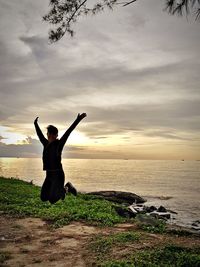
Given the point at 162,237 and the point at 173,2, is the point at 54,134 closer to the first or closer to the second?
the point at 173,2

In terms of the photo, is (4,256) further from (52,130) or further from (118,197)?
(118,197)

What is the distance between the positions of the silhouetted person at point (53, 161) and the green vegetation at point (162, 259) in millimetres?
2186

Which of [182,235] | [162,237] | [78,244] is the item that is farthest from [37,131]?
[182,235]

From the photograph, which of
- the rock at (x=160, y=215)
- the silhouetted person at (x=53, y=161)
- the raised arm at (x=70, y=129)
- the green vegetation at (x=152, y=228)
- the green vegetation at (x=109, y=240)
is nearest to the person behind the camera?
the raised arm at (x=70, y=129)

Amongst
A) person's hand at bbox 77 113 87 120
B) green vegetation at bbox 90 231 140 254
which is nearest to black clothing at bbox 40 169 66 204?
person's hand at bbox 77 113 87 120

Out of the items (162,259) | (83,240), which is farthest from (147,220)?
(162,259)

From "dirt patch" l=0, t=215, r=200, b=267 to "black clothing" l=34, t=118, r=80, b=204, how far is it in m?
1.71

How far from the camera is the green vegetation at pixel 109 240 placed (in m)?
8.98

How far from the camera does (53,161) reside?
24.8 ft

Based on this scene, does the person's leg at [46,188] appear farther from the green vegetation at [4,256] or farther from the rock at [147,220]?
the rock at [147,220]

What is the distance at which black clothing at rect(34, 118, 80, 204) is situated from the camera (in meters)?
7.48

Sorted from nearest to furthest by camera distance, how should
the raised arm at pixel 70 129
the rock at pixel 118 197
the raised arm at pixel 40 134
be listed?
the raised arm at pixel 70 129 → the raised arm at pixel 40 134 → the rock at pixel 118 197

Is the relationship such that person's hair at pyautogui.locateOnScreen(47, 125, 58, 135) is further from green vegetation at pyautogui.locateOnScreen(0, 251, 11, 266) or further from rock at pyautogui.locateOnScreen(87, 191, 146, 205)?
rock at pyautogui.locateOnScreen(87, 191, 146, 205)

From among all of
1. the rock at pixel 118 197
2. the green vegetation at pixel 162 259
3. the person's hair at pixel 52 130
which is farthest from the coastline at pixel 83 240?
the rock at pixel 118 197
